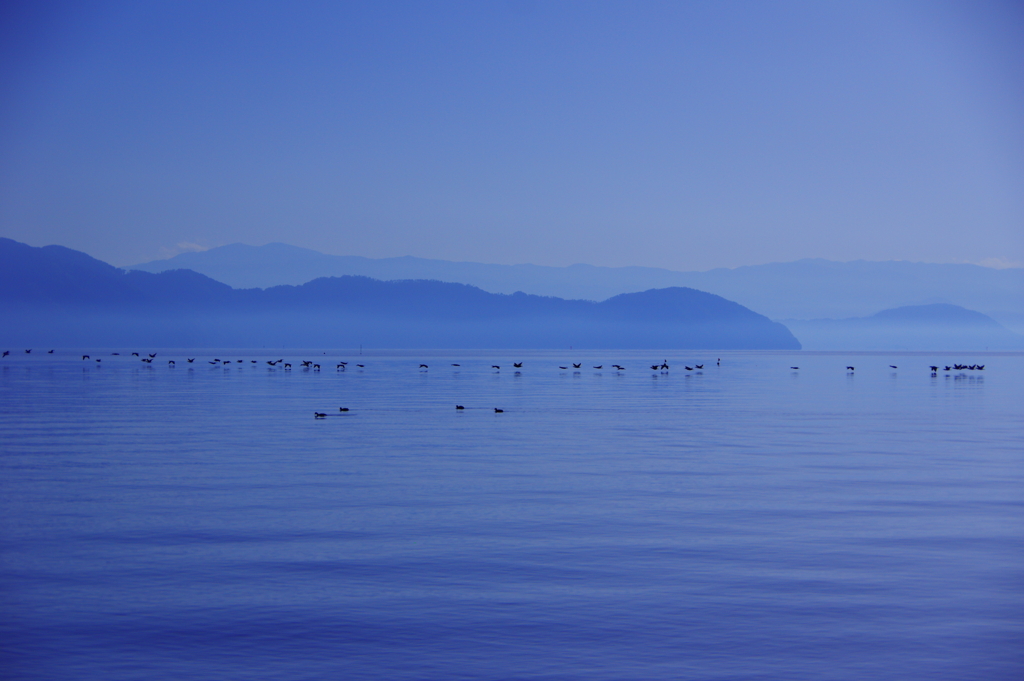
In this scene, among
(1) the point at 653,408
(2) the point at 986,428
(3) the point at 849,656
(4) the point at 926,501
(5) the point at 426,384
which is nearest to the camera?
(3) the point at 849,656

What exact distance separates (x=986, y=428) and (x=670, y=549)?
91.3ft

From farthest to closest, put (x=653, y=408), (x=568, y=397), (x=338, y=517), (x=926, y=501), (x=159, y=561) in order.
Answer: (x=568, y=397) → (x=653, y=408) → (x=926, y=501) → (x=338, y=517) → (x=159, y=561)

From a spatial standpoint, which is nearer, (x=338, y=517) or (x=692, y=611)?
(x=692, y=611)

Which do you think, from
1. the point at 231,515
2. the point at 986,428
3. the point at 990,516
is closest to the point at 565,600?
the point at 231,515

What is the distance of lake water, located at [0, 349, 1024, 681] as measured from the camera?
1116 cm

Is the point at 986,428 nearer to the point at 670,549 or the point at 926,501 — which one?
the point at 926,501

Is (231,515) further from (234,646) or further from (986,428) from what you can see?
(986,428)

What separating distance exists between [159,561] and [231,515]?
374cm

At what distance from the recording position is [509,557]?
611 inches

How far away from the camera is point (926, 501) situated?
68.3 ft

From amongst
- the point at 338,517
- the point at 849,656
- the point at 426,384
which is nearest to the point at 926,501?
the point at 849,656

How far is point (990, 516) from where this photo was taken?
63.0 feet

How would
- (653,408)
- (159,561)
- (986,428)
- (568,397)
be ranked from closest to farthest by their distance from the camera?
1. (159,561)
2. (986,428)
3. (653,408)
4. (568,397)

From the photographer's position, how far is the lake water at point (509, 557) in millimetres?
11156
